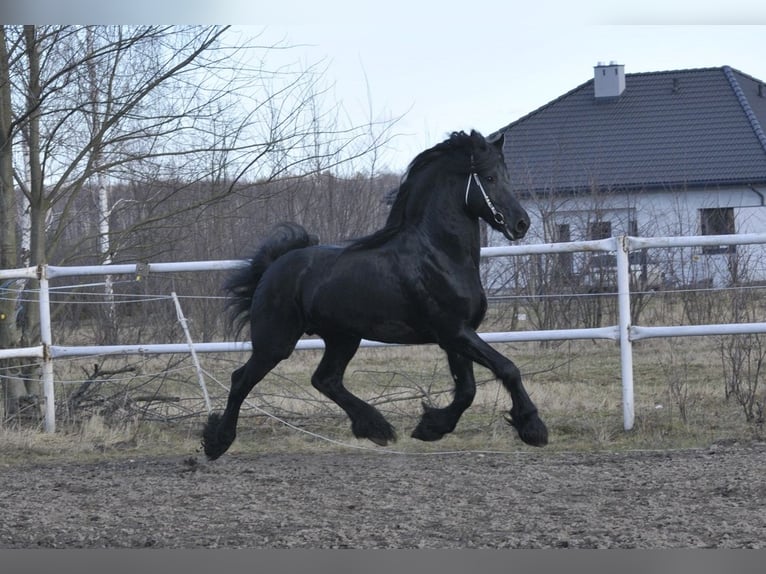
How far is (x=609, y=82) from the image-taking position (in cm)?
2531

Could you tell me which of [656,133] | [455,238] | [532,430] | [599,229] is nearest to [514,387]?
[532,430]

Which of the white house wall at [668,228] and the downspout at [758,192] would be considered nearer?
the white house wall at [668,228]

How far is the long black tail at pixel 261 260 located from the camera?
20.8 ft

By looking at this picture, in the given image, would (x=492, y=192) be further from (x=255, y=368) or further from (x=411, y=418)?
(x=411, y=418)

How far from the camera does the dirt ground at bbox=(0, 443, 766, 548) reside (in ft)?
15.4

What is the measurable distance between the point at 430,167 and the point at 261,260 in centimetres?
138

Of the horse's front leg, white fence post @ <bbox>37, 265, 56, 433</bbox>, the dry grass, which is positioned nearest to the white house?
the dry grass

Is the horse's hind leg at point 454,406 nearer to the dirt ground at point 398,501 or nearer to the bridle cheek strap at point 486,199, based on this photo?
the dirt ground at point 398,501

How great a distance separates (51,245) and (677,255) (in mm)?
7767

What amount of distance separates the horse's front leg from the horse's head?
2.01 feet

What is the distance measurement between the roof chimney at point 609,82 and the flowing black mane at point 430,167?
2077 centimetres

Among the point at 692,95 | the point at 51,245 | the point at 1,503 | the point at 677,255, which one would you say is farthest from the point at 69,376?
the point at 692,95

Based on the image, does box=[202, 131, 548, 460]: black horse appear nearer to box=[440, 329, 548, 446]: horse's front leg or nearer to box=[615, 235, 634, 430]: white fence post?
box=[440, 329, 548, 446]: horse's front leg

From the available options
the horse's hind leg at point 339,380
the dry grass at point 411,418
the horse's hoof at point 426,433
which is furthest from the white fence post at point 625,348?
the horse's hoof at point 426,433
